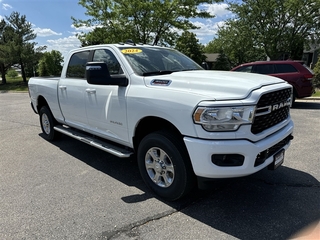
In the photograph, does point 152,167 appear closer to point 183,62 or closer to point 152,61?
point 152,61

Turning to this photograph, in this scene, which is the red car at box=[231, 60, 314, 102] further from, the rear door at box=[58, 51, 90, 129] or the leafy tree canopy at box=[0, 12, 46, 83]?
the leafy tree canopy at box=[0, 12, 46, 83]

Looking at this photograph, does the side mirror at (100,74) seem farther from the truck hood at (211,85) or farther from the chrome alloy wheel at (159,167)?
the chrome alloy wheel at (159,167)

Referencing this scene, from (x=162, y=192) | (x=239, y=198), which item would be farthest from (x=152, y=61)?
(x=239, y=198)

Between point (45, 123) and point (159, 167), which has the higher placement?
point (159, 167)

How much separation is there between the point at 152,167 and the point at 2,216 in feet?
6.05

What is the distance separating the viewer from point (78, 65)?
4.74m

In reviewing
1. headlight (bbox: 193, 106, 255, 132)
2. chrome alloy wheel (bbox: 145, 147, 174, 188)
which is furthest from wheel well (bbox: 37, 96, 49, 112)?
headlight (bbox: 193, 106, 255, 132)

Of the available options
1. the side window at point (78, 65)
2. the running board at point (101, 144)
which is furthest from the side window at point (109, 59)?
the running board at point (101, 144)

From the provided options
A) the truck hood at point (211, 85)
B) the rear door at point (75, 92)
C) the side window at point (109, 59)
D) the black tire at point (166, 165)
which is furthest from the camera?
the rear door at point (75, 92)

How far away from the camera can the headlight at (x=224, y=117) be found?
8.39ft

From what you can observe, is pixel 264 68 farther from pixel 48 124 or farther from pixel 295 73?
pixel 48 124

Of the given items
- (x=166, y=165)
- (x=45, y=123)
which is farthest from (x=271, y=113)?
(x=45, y=123)

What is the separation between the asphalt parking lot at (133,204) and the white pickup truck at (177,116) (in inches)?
16.3

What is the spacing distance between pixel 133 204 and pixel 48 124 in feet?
11.9
